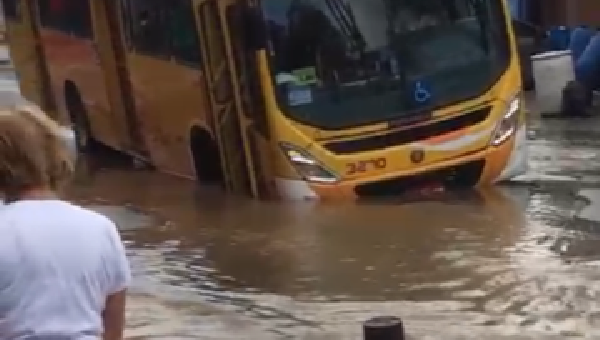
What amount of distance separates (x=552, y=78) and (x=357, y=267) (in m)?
12.4

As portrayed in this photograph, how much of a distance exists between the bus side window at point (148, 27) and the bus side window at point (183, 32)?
185 mm

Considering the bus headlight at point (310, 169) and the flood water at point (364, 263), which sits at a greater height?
the bus headlight at point (310, 169)

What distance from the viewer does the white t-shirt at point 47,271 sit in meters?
3.68

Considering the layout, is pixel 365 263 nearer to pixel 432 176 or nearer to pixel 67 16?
pixel 432 176

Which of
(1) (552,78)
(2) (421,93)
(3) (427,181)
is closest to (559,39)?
(1) (552,78)

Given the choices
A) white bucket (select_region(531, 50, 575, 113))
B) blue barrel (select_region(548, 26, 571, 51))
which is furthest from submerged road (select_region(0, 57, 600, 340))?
blue barrel (select_region(548, 26, 571, 51))

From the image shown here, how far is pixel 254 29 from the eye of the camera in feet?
42.5

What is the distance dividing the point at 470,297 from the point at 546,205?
13.4 ft

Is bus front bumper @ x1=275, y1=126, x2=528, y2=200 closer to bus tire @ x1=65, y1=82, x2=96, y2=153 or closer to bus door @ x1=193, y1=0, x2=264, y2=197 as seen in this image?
bus door @ x1=193, y1=0, x2=264, y2=197

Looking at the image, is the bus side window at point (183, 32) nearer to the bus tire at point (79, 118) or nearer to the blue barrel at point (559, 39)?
the bus tire at point (79, 118)

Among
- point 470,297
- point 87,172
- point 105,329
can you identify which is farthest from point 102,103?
point 105,329

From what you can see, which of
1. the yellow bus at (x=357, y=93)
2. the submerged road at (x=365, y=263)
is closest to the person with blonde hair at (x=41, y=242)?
the submerged road at (x=365, y=263)

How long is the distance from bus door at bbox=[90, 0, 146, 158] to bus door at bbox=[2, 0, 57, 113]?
3.07 m

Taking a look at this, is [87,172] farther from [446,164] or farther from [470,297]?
[470,297]
